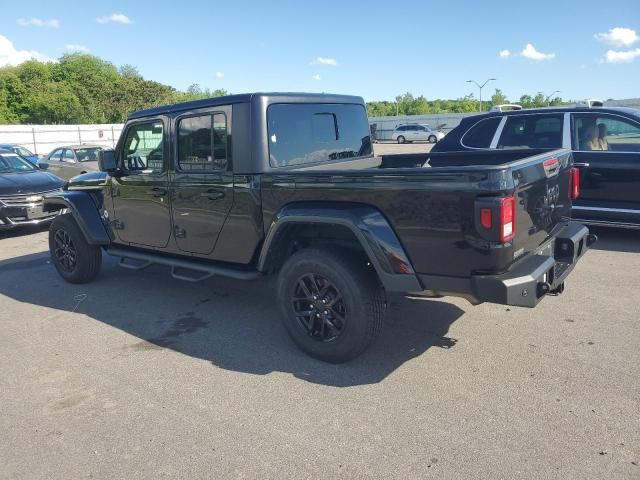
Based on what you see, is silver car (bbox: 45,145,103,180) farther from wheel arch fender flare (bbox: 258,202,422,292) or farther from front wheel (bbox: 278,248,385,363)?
wheel arch fender flare (bbox: 258,202,422,292)

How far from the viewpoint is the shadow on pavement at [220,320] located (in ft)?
12.6

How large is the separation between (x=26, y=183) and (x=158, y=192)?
598 cm

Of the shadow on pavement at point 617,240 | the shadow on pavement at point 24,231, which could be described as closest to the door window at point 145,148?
the shadow on pavement at point 24,231

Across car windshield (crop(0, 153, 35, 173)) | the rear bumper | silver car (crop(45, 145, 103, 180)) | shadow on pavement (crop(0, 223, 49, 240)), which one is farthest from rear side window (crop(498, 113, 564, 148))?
silver car (crop(45, 145, 103, 180))

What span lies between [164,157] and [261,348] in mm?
2015

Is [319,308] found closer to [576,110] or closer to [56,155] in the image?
[576,110]

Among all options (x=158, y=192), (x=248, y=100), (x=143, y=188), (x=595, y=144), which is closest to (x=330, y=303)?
(x=248, y=100)

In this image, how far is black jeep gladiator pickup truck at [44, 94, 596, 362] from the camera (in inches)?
122

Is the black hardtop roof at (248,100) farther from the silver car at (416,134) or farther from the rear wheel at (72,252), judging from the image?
the silver car at (416,134)

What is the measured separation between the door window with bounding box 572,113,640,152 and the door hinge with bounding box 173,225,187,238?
5390 millimetres

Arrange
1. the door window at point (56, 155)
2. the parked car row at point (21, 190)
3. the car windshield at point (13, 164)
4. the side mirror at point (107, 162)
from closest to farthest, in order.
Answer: the side mirror at point (107, 162) → the parked car row at point (21, 190) → the car windshield at point (13, 164) → the door window at point (56, 155)

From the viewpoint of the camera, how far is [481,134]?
776 cm

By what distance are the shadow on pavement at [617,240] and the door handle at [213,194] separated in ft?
16.6

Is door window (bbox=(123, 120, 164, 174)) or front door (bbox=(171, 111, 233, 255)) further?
door window (bbox=(123, 120, 164, 174))
